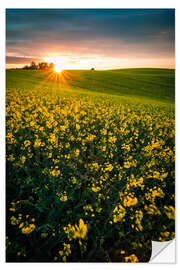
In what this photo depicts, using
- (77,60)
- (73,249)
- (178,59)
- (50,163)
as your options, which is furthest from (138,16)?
(73,249)

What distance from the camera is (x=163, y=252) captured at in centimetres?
222

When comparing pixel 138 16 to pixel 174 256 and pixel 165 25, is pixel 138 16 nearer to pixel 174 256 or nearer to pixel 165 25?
pixel 165 25

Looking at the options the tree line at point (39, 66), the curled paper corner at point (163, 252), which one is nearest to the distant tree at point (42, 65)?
the tree line at point (39, 66)

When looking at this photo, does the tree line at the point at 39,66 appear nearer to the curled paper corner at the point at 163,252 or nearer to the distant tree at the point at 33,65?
the distant tree at the point at 33,65

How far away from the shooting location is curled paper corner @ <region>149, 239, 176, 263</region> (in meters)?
2.14

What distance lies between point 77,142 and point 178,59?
7.94 feet

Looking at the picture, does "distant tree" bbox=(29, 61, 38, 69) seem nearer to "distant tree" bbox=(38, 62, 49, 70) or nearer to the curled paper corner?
"distant tree" bbox=(38, 62, 49, 70)

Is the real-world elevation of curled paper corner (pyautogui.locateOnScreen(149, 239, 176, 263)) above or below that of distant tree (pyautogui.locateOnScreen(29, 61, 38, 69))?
below

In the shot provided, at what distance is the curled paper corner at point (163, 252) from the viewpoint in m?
2.14

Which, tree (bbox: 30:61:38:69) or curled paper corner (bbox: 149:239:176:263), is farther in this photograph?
tree (bbox: 30:61:38:69)

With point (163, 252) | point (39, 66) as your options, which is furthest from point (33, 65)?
point (163, 252)

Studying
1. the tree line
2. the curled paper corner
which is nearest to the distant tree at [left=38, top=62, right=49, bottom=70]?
the tree line

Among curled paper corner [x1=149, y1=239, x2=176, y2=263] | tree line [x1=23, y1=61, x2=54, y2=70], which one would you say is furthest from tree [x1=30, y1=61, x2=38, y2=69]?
curled paper corner [x1=149, y1=239, x2=176, y2=263]

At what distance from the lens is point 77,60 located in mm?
3252
